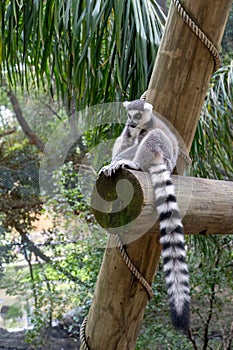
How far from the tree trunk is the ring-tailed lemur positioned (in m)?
0.04

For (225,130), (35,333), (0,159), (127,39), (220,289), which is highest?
(127,39)

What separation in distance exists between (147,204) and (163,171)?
0.09 meters

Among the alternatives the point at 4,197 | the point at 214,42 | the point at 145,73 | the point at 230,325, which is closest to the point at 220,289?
the point at 230,325

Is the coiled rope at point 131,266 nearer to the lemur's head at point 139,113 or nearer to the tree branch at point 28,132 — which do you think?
the lemur's head at point 139,113

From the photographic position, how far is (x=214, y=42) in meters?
1.02

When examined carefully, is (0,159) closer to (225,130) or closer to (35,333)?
(35,333)

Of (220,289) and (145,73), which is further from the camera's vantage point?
(220,289)

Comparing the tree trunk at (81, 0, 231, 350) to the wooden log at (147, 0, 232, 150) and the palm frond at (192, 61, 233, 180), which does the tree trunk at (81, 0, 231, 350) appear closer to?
the wooden log at (147, 0, 232, 150)

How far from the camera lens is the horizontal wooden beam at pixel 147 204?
0.87m

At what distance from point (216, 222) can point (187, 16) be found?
45cm

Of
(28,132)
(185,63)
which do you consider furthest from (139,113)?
(28,132)

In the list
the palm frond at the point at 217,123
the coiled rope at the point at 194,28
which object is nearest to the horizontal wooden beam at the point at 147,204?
the coiled rope at the point at 194,28

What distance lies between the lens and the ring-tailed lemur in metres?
0.82

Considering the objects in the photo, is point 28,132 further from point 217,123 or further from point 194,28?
point 194,28
